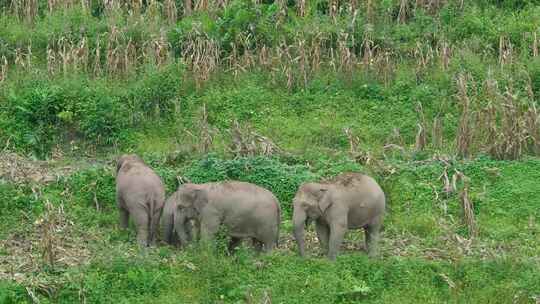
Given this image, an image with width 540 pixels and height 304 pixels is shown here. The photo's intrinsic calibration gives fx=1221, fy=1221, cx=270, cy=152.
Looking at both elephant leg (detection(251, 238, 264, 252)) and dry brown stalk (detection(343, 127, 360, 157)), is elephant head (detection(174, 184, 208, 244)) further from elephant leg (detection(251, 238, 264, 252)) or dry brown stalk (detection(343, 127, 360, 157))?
dry brown stalk (detection(343, 127, 360, 157))

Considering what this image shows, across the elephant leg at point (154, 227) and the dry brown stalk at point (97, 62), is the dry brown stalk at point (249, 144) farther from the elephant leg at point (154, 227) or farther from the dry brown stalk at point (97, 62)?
the dry brown stalk at point (97, 62)

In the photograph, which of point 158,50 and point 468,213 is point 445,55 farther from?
point 468,213

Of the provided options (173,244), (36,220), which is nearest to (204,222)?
(173,244)

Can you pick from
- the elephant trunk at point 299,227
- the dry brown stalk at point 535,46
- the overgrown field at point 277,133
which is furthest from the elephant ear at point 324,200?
the dry brown stalk at point 535,46

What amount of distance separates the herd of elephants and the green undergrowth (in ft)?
0.82

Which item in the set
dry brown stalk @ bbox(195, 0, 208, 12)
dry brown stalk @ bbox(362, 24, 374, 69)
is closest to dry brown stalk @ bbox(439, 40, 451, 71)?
dry brown stalk @ bbox(362, 24, 374, 69)

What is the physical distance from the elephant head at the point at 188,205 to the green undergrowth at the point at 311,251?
0.31 meters

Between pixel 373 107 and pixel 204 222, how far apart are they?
571 centimetres

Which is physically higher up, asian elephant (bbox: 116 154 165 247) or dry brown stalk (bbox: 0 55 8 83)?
asian elephant (bbox: 116 154 165 247)

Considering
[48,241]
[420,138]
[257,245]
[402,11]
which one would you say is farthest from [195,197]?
[402,11]

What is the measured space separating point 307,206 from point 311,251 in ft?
2.36

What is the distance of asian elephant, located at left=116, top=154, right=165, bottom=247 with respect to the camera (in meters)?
14.2

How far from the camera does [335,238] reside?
13.7m

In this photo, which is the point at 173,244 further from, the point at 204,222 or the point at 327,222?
the point at 327,222
